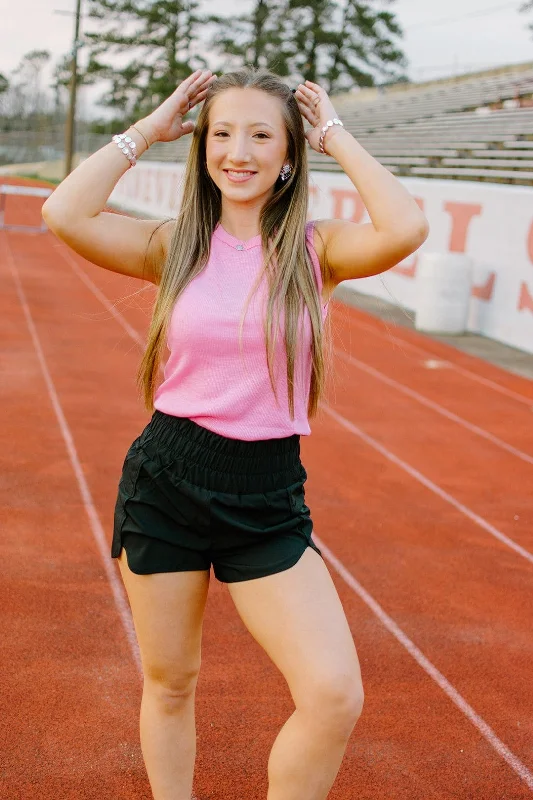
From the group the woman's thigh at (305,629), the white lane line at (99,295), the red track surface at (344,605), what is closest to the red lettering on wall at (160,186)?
the white lane line at (99,295)

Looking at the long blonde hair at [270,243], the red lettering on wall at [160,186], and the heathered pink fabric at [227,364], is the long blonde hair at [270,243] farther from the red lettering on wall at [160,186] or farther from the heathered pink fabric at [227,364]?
the red lettering on wall at [160,186]

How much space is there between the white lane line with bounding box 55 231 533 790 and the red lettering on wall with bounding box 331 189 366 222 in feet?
41.3

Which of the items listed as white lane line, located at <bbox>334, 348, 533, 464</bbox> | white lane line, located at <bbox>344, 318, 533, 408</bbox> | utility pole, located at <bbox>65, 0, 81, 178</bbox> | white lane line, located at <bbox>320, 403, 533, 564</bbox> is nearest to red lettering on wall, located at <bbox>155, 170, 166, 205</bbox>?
utility pole, located at <bbox>65, 0, 81, 178</bbox>

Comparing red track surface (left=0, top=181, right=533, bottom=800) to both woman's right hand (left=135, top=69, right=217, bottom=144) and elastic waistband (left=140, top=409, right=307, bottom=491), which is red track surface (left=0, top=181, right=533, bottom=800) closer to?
woman's right hand (left=135, top=69, right=217, bottom=144)

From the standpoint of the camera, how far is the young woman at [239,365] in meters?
2.24

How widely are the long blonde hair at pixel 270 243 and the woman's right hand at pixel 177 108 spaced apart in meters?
0.04

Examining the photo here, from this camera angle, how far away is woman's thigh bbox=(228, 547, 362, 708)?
6.79 feet

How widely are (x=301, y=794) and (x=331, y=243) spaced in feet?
4.05

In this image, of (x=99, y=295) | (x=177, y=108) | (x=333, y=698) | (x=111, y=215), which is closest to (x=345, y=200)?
(x=99, y=295)

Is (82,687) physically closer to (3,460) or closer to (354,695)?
(354,695)

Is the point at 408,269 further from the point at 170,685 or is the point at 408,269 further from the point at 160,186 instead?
the point at 160,186

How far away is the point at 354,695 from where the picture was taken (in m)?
2.07

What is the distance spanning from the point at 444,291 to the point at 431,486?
712cm

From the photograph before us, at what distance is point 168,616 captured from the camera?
7.71ft
